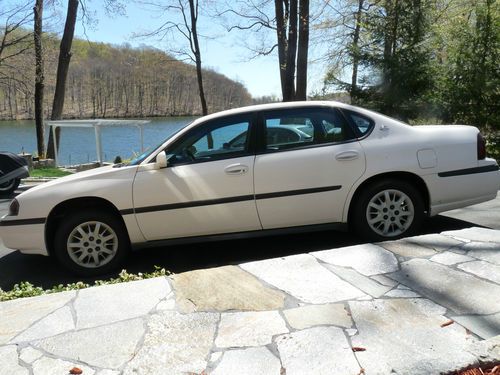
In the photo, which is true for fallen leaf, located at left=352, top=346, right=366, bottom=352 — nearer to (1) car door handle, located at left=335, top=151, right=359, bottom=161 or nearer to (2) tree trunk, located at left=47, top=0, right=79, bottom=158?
(1) car door handle, located at left=335, top=151, right=359, bottom=161

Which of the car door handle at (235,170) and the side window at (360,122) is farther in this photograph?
the side window at (360,122)

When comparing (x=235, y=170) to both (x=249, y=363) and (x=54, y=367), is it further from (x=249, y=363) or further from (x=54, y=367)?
(x=54, y=367)

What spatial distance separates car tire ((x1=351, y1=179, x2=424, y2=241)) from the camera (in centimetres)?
480

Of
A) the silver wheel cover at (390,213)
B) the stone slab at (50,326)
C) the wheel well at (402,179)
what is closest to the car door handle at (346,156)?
the wheel well at (402,179)

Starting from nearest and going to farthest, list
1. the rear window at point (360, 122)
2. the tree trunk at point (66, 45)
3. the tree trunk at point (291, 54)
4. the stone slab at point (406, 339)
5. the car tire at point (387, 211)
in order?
the stone slab at point (406, 339) → the car tire at point (387, 211) → the rear window at point (360, 122) → the tree trunk at point (291, 54) → the tree trunk at point (66, 45)

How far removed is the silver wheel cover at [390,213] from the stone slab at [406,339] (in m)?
1.85

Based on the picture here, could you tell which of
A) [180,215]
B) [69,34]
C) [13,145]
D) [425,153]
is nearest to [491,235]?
[425,153]

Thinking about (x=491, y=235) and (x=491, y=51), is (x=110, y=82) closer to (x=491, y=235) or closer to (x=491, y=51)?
(x=491, y=51)

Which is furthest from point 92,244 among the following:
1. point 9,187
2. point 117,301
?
point 9,187

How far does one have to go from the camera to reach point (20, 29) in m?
20.6

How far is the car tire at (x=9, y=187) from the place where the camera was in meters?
10.0

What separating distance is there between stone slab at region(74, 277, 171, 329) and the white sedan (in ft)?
3.77

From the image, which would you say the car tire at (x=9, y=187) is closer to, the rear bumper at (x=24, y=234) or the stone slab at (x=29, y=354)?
the rear bumper at (x=24, y=234)

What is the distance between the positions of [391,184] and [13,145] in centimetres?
3539
